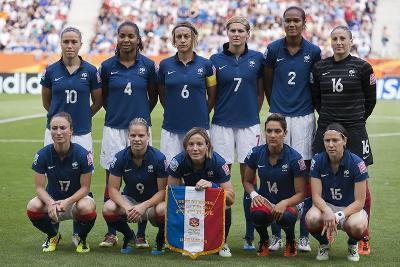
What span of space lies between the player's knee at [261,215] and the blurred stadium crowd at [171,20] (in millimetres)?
24344

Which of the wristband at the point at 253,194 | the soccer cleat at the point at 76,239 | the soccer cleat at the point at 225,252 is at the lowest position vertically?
the soccer cleat at the point at 225,252

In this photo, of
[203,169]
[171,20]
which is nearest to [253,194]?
[203,169]

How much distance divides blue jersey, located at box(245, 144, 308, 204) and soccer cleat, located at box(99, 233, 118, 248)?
1.42 m

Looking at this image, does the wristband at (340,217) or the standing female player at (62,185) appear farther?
the standing female player at (62,185)

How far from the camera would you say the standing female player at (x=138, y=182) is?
7477mm

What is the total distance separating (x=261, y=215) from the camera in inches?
291

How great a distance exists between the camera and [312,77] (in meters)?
7.96

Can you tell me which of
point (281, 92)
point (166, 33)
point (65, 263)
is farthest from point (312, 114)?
point (166, 33)

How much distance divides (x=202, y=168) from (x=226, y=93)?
1.08 meters

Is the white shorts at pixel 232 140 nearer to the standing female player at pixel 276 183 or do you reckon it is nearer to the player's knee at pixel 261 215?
the standing female player at pixel 276 183

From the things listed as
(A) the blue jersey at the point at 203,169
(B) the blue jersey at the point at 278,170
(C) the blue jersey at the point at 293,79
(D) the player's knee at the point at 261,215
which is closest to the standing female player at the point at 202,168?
(A) the blue jersey at the point at 203,169

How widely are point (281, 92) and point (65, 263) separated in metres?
2.59

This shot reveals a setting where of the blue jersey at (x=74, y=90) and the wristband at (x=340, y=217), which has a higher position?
the blue jersey at (x=74, y=90)

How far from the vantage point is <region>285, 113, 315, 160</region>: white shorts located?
26.6 feet
